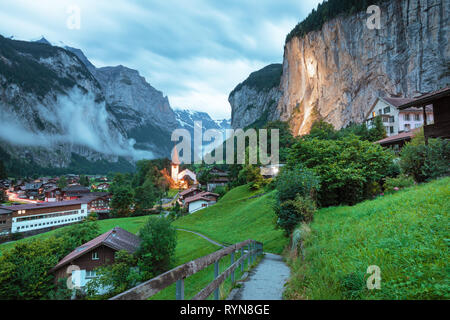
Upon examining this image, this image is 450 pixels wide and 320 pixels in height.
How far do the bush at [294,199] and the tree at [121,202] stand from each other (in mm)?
58411

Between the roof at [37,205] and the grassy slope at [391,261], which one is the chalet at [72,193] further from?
the grassy slope at [391,261]

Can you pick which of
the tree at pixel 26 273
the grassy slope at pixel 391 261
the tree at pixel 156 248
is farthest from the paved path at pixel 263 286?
the tree at pixel 26 273

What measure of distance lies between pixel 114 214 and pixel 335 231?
66.3 m

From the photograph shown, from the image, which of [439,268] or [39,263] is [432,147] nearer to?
[439,268]

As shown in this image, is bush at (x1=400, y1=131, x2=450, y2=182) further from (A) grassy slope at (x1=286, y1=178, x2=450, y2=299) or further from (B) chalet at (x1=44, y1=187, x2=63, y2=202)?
(B) chalet at (x1=44, y1=187, x2=63, y2=202)

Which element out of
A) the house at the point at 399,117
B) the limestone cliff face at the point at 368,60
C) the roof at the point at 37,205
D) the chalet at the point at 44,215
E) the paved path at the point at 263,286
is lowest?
the chalet at the point at 44,215

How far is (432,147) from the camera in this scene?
42.4ft

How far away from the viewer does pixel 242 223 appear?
1063 inches

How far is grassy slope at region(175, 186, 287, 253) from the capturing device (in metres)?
18.7

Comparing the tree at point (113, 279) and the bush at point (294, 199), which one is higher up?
the bush at point (294, 199)

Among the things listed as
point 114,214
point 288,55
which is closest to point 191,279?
point 114,214

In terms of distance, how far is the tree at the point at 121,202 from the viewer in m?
62.7

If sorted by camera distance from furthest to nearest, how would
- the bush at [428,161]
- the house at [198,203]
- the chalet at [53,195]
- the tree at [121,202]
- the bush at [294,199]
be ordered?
the chalet at [53,195], the tree at [121,202], the house at [198,203], the bush at [428,161], the bush at [294,199]
